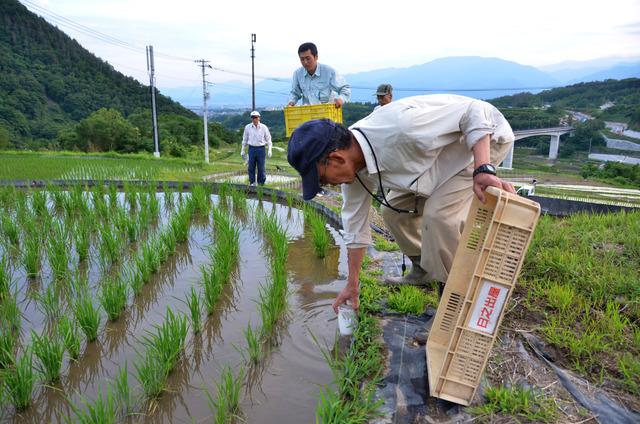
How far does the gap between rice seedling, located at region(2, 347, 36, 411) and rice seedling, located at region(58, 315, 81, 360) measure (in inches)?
9.6

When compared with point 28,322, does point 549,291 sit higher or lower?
higher

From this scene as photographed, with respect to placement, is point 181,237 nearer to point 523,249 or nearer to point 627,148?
point 523,249

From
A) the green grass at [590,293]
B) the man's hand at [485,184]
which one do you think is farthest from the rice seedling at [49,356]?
the green grass at [590,293]

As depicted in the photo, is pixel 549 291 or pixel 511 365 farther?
pixel 549 291

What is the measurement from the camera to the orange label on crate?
56.4 inches

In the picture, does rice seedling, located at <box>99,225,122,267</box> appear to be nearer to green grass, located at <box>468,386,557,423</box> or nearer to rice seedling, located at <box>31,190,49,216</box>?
rice seedling, located at <box>31,190,49,216</box>

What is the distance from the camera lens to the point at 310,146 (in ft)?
5.22

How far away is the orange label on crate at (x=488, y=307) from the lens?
4.70 feet

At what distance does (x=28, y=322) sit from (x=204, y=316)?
3.42 ft

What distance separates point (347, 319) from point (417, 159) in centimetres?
93

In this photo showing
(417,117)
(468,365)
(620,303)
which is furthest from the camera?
(620,303)

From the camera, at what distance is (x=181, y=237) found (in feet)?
13.2

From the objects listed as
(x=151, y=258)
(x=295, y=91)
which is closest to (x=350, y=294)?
(x=151, y=258)

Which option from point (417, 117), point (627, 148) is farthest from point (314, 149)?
point (627, 148)
